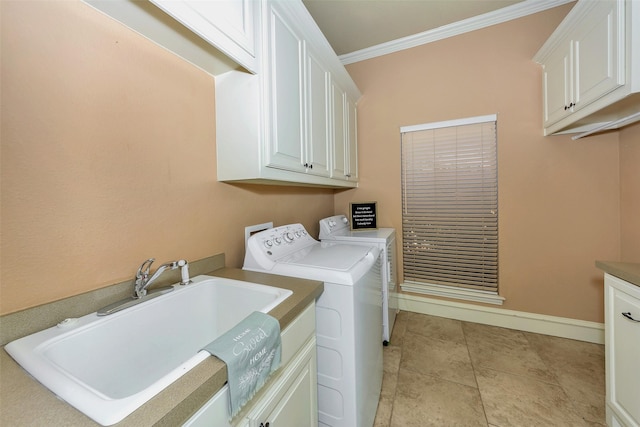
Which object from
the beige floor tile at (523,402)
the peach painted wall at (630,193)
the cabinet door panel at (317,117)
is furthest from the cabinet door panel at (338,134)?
the peach painted wall at (630,193)

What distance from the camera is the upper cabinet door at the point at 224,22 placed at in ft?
2.80

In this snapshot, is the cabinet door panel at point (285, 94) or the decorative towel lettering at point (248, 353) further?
the cabinet door panel at point (285, 94)

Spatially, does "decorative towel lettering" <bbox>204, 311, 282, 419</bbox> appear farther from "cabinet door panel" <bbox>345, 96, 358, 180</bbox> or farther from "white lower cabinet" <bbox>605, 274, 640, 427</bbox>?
"cabinet door panel" <bbox>345, 96, 358, 180</bbox>

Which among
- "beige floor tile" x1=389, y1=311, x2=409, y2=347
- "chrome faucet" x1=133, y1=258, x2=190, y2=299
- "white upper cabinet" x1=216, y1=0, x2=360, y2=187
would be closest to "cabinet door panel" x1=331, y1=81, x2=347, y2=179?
"white upper cabinet" x1=216, y1=0, x2=360, y2=187

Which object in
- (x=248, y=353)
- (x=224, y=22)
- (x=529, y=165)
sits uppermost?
(x=224, y=22)

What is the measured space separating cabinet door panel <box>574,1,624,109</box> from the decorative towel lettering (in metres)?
2.05

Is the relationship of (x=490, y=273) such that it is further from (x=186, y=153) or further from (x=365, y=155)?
(x=186, y=153)

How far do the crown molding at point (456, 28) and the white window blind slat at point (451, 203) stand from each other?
837mm

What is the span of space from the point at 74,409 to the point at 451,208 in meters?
2.62

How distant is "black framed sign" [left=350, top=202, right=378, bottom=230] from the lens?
245 cm

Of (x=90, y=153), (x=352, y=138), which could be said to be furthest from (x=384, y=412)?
(x=352, y=138)

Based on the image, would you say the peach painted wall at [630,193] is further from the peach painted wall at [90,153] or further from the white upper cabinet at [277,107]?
the peach painted wall at [90,153]

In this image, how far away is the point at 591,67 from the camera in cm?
145

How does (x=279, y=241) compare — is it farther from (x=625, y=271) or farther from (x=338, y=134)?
(x=625, y=271)
